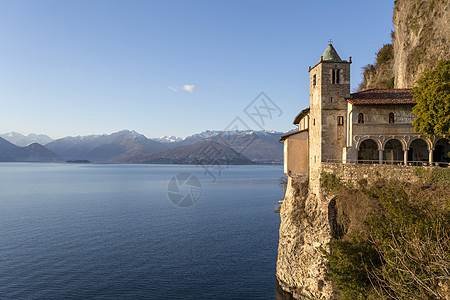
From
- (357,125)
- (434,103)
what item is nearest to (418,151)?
(434,103)

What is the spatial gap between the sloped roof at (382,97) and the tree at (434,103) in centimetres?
211

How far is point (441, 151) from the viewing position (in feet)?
114

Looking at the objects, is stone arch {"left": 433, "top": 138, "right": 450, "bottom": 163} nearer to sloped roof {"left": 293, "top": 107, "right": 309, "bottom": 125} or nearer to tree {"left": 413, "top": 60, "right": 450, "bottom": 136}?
tree {"left": 413, "top": 60, "right": 450, "bottom": 136}

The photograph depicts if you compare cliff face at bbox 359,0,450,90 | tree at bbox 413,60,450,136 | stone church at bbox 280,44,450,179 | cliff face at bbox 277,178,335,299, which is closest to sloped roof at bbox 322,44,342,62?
stone church at bbox 280,44,450,179

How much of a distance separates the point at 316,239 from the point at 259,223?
32198mm

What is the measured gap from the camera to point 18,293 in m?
33.4

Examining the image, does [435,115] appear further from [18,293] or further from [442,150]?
[18,293]

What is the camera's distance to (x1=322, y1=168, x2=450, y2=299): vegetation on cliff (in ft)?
64.0

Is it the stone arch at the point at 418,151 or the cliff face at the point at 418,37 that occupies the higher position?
the cliff face at the point at 418,37

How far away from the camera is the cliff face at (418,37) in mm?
39969

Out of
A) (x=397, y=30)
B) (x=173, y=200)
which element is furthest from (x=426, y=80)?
(x=173, y=200)

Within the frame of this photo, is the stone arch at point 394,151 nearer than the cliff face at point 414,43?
Yes

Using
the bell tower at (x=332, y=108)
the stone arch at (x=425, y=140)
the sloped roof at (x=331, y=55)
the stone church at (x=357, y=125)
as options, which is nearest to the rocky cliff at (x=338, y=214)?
the bell tower at (x=332, y=108)

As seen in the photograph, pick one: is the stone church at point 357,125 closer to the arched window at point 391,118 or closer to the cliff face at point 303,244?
the arched window at point 391,118
